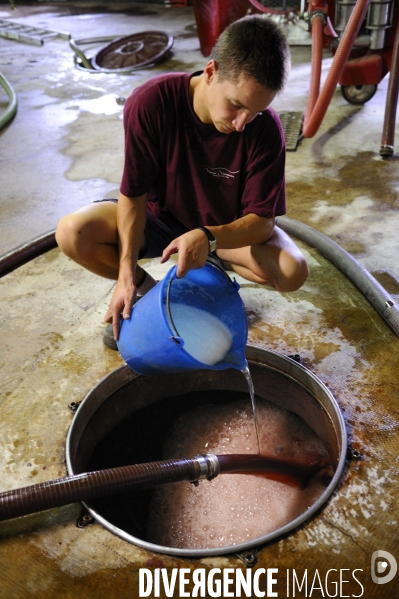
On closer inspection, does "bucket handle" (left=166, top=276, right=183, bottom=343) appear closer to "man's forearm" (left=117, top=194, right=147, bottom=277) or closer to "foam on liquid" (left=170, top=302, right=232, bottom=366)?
"foam on liquid" (left=170, top=302, right=232, bottom=366)

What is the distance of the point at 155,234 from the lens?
1.90 m

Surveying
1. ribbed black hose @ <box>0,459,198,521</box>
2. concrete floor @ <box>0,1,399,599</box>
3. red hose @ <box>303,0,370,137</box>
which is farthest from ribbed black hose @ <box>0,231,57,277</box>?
red hose @ <box>303,0,370,137</box>

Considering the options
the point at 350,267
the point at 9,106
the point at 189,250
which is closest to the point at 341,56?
the point at 350,267

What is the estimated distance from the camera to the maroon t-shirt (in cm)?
162

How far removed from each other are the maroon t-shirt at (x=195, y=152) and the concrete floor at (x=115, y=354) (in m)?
0.55

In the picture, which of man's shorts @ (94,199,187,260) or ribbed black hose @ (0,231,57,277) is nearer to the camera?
man's shorts @ (94,199,187,260)

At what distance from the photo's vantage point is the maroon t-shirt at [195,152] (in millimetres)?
1622

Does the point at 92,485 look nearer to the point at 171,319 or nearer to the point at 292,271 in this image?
the point at 171,319

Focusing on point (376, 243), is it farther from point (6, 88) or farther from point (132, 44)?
point (132, 44)

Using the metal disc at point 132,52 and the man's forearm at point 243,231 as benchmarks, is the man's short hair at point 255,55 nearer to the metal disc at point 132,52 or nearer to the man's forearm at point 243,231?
the man's forearm at point 243,231

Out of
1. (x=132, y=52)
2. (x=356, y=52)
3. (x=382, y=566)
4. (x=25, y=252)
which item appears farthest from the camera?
(x=132, y=52)

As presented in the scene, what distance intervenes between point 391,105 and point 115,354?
2.24 m

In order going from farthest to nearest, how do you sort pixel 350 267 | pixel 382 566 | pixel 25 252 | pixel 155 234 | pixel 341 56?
pixel 341 56 → pixel 25 252 → pixel 350 267 → pixel 155 234 → pixel 382 566

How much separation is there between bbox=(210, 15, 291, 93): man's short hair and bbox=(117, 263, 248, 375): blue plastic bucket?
507 mm
